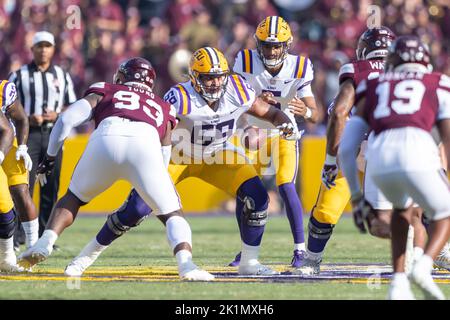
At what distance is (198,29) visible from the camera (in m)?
14.6

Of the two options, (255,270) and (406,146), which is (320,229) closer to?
(255,270)

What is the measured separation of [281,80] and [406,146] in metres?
3.07

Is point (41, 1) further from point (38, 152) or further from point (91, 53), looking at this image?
point (38, 152)

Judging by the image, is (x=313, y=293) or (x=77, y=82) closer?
(x=313, y=293)

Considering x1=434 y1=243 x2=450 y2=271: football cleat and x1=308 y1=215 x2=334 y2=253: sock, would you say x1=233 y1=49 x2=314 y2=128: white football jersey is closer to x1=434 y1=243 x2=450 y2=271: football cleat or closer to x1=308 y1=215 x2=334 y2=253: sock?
x1=308 y1=215 x2=334 y2=253: sock

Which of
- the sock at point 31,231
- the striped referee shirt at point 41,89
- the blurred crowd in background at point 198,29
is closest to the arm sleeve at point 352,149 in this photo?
the sock at point 31,231

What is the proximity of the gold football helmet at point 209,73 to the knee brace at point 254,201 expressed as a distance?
25.6 inches

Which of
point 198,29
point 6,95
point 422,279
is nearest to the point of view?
point 422,279

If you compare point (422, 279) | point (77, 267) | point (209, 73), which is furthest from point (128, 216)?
point (422, 279)

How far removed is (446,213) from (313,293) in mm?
966

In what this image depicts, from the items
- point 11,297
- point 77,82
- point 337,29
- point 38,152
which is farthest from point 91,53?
point 11,297

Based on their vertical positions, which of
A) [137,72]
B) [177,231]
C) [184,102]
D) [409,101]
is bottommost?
[177,231]

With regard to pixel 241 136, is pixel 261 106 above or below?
above

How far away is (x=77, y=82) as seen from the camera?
14344 mm
